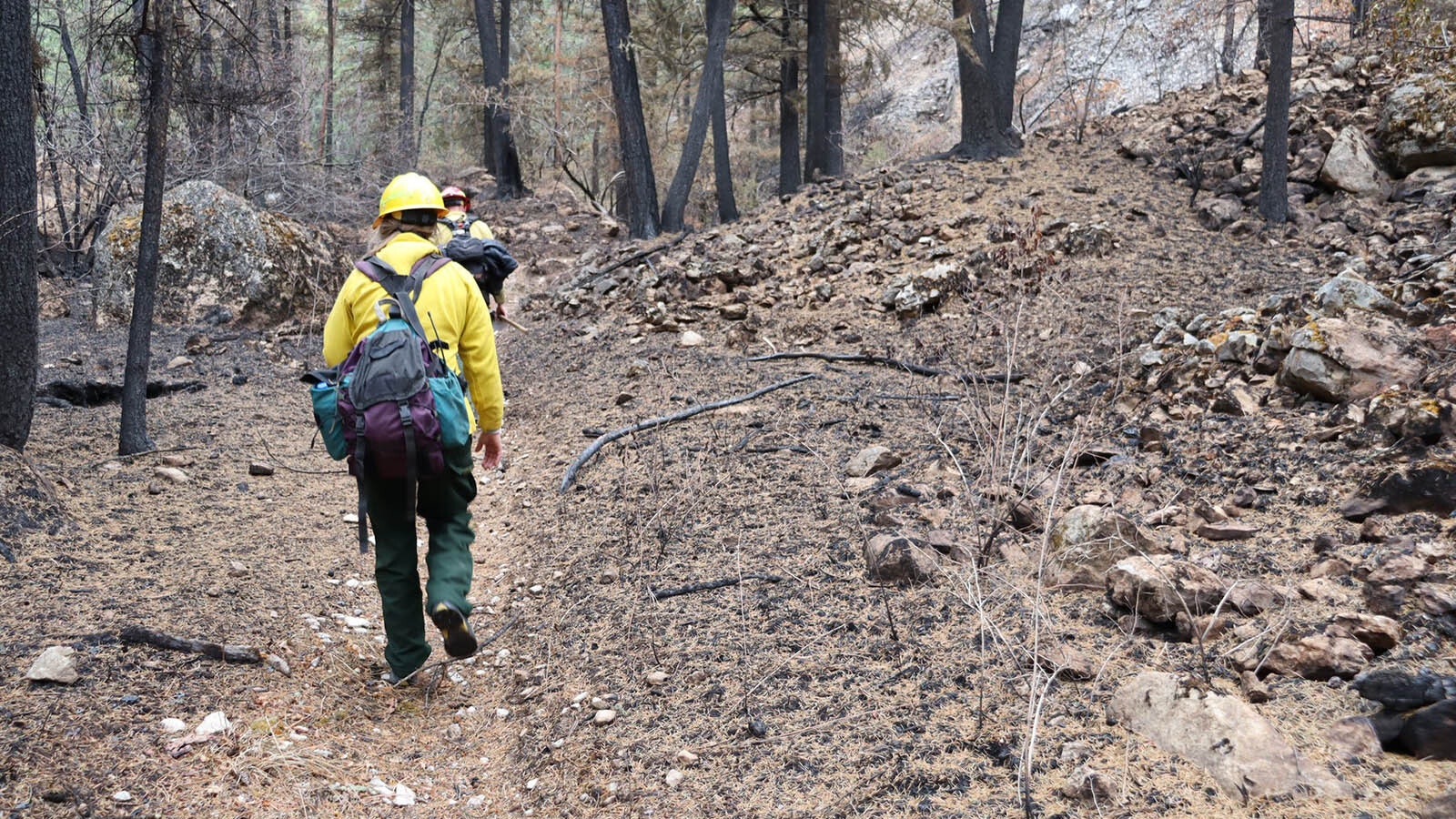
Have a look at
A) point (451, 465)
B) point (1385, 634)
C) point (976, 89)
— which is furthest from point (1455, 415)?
point (976, 89)

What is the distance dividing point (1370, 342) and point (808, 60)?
11588mm

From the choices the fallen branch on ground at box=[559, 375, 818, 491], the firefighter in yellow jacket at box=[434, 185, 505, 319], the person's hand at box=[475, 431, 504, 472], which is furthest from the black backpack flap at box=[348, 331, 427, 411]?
the firefighter in yellow jacket at box=[434, 185, 505, 319]

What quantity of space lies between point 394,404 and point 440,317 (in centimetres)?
51

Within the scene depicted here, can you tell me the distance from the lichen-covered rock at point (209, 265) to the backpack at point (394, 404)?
9.32 meters

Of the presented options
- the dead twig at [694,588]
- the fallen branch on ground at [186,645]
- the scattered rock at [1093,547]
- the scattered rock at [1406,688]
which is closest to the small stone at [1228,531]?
the scattered rock at [1093,547]

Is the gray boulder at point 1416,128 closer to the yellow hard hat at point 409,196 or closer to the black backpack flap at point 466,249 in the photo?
the black backpack flap at point 466,249

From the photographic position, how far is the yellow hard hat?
3.81 meters

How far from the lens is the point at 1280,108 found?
8.86m

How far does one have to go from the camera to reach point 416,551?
373cm

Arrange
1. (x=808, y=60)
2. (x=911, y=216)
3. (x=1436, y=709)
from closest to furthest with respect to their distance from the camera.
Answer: (x=1436, y=709)
(x=911, y=216)
(x=808, y=60)

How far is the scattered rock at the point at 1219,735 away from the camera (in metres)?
2.37

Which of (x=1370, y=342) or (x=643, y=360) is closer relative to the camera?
(x=1370, y=342)

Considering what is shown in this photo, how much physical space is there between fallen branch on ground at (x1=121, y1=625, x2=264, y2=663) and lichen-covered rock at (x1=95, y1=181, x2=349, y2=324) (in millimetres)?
9135

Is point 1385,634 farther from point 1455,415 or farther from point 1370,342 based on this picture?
point 1370,342
